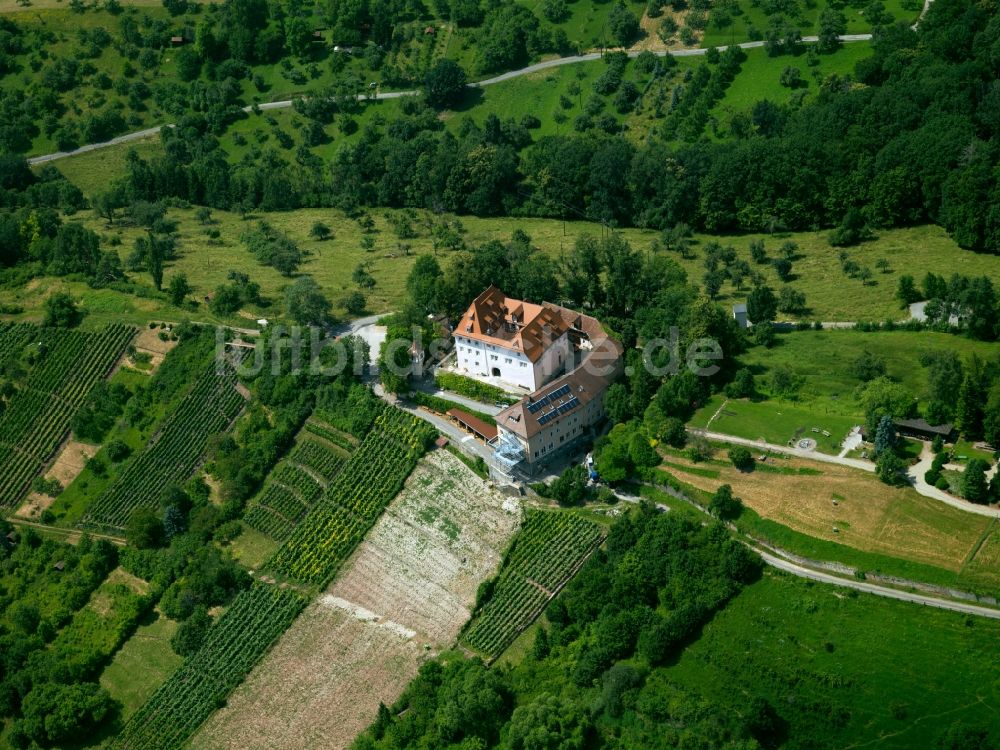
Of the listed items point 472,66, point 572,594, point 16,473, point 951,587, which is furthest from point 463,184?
point 951,587

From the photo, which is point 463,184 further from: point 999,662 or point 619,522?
point 999,662

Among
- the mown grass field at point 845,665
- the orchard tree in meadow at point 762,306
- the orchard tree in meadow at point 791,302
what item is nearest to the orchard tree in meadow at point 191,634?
the mown grass field at point 845,665

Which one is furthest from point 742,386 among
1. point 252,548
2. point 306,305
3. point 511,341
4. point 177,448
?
point 177,448

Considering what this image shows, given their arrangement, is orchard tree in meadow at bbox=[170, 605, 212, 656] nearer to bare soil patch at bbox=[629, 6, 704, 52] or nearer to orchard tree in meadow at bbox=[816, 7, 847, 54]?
bare soil patch at bbox=[629, 6, 704, 52]

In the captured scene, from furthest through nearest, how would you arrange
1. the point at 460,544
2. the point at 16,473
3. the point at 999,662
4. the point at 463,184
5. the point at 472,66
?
the point at 472,66
the point at 463,184
the point at 16,473
the point at 460,544
the point at 999,662

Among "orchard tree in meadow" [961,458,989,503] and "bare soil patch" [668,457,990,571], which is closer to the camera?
"bare soil patch" [668,457,990,571]

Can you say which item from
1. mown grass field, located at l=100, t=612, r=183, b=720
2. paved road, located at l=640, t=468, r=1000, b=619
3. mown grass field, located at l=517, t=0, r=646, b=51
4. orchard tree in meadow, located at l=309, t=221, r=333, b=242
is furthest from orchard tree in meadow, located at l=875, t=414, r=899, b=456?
mown grass field, located at l=517, t=0, r=646, b=51
